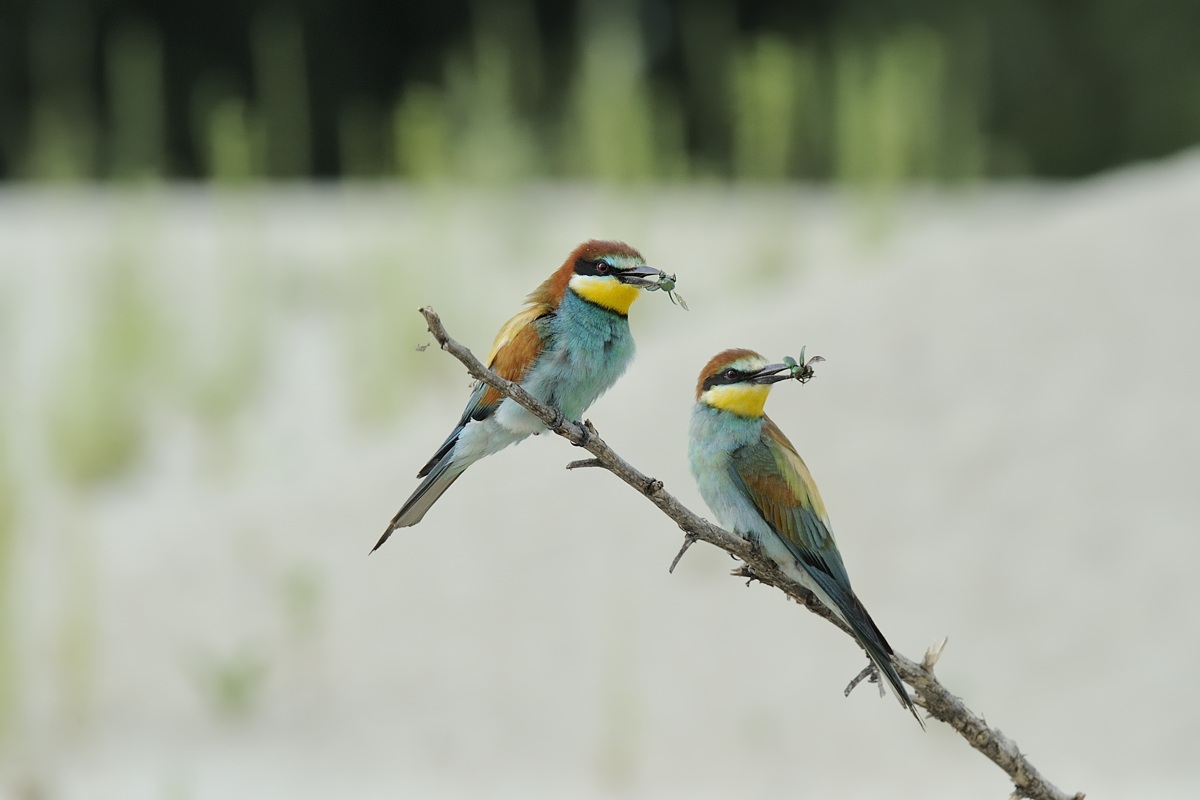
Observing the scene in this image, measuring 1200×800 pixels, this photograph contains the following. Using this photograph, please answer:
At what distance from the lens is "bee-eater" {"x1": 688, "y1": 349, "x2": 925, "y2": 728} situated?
1.44 m

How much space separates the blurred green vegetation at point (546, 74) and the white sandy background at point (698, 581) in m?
4.64

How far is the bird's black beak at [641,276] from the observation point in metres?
1.03

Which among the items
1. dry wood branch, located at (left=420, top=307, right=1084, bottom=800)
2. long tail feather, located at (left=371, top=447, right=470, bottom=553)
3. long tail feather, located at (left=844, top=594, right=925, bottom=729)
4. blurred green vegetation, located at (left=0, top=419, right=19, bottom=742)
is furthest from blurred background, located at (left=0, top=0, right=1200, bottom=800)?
long tail feather, located at (left=371, top=447, right=470, bottom=553)

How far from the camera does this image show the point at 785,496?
1563mm

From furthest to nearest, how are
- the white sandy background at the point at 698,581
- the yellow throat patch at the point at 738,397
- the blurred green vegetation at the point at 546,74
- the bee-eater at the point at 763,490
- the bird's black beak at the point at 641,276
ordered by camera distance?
1. the blurred green vegetation at the point at 546,74
2. the white sandy background at the point at 698,581
3. the bee-eater at the point at 763,490
4. the yellow throat patch at the point at 738,397
5. the bird's black beak at the point at 641,276

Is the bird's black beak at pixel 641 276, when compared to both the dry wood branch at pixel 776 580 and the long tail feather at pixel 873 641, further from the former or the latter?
the long tail feather at pixel 873 641

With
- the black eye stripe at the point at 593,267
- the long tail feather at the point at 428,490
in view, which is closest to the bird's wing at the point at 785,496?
the black eye stripe at the point at 593,267

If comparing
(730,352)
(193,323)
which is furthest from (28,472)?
(730,352)

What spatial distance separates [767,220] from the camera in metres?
8.07

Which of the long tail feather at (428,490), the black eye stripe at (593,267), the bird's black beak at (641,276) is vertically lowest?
the long tail feather at (428,490)

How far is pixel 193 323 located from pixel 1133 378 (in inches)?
177

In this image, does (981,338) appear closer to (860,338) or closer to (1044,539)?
(860,338)

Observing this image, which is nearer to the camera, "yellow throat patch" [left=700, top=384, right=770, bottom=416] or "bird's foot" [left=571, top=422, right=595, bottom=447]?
"bird's foot" [left=571, top=422, right=595, bottom=447]

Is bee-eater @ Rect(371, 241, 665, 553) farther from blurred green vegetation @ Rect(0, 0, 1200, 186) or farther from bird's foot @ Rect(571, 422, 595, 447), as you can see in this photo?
blurred green vegetation @ Rect(0, 0, 1200, 186)
